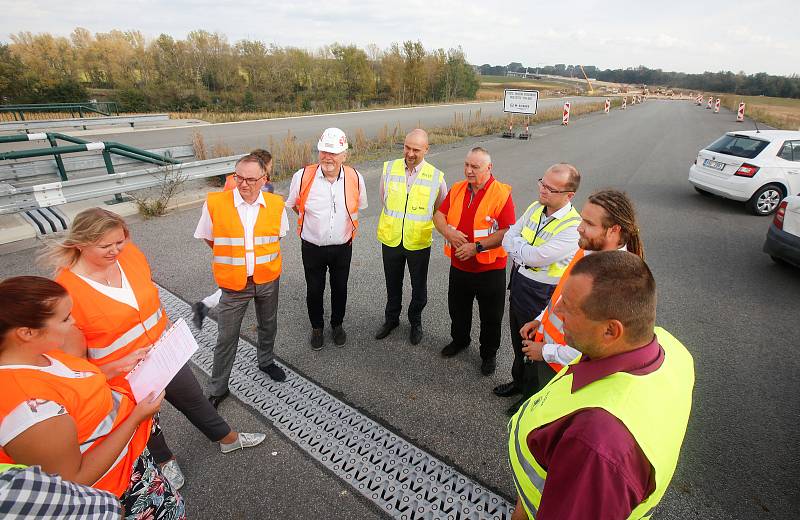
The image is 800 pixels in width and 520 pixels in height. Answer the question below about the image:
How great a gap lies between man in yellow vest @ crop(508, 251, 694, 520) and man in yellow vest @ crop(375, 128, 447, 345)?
7.88 ft

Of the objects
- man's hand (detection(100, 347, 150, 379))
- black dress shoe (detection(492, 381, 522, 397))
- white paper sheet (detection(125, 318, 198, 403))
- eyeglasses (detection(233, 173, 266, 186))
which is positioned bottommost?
black dress shoe (detection(492, 381, 522, 397))

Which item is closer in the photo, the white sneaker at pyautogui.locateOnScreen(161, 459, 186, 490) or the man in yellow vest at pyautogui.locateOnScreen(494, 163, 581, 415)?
the white sneaker at pyautogui.locateOnScreen(161, 459, 186, 490)

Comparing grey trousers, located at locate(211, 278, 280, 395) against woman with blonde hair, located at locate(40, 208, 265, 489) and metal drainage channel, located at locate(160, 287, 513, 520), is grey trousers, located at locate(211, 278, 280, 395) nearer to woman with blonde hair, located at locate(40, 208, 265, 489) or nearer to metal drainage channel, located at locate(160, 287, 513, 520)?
metal drainage channel, located at locate(160, 287, 513, 520)

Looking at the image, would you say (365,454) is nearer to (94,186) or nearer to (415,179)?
(415,179)

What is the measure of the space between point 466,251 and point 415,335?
1.20m

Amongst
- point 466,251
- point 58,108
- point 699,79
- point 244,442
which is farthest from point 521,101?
point 699,79

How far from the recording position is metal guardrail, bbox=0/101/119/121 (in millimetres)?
19156

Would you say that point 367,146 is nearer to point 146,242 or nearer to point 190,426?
point 146,242

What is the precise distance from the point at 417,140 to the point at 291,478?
2803 mm

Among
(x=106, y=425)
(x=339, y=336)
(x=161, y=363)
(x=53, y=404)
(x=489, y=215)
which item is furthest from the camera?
(x=339, y=336)

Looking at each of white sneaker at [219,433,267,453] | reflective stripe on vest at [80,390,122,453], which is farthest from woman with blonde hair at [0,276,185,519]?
white sneaker at [219,433,267,453]

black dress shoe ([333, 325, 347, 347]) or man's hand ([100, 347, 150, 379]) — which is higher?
man's hand ([100, 347, 150, 379])

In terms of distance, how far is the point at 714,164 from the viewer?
8586 mm

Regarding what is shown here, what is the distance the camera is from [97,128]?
17.0m
